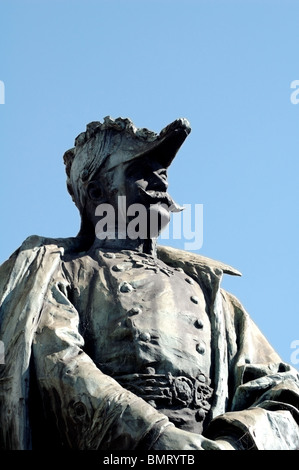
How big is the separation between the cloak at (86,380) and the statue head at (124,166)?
0.55 metres

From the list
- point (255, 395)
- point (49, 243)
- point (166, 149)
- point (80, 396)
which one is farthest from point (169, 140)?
point (80, 396)

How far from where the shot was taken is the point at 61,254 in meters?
19.6

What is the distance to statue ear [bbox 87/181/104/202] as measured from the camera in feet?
65.5

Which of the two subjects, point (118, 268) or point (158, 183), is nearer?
point (118, 268)

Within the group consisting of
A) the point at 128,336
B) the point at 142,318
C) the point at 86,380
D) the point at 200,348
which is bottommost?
the point at 86,380

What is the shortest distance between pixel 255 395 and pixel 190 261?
5.97 feet

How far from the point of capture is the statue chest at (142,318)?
60.8ft

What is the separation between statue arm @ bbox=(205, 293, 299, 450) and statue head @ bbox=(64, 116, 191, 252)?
4.32ft

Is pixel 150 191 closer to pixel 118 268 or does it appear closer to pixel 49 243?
pixel 118 268

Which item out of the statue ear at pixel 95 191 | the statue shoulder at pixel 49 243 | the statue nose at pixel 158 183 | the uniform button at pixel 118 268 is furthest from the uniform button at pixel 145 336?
the statue ear at pixel 95 191

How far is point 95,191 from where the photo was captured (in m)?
20.0

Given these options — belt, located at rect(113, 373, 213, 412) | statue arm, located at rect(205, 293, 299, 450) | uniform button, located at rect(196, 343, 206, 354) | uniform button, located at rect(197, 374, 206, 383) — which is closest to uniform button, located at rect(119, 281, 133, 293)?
uniform button, located at rect(196, 343, 206, 354)

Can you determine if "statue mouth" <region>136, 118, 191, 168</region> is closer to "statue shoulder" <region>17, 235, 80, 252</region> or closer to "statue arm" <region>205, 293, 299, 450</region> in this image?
"statue shoulder" <region>17, 235, 80, 252</region>
